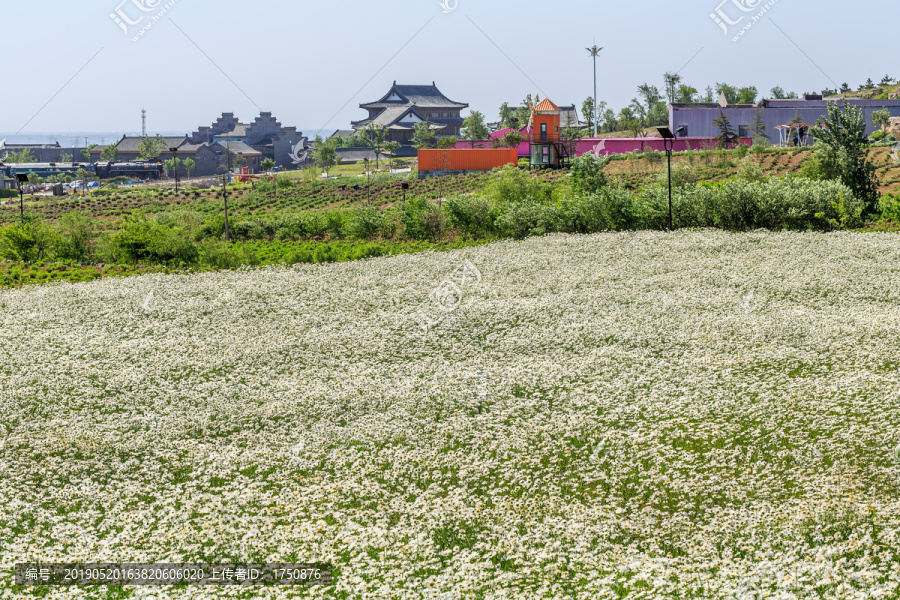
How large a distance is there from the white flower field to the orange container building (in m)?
57.3

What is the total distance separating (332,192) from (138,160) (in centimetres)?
6152

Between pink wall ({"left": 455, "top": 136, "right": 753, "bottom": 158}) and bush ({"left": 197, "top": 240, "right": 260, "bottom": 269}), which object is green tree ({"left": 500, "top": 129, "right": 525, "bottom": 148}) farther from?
bush ({"left": 197, "top": 240, "right": 260, "bottom": 269})

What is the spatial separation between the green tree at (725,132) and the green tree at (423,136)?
49564 millimetres

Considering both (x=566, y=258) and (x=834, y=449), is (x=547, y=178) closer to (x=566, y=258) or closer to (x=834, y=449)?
(x=566, y=258)

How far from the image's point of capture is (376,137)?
118m

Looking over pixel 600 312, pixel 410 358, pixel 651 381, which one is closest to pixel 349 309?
pixel 410 358

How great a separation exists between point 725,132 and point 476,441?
68840 mm

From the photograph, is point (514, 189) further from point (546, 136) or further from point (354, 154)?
point (354, 154)

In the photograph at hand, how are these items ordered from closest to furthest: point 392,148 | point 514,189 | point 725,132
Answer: point 514,189 → point 725,132 → point 392,148

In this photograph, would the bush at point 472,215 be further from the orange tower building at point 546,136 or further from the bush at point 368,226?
the orange tower building at point 546,136

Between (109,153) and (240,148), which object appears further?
(109,153)

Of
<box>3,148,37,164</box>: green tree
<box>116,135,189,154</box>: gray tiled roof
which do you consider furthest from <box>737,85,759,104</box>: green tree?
<box>3,148,37,164</box>: green tree

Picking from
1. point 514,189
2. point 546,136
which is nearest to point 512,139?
point 546,136

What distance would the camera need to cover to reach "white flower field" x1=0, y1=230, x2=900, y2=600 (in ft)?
30.2
